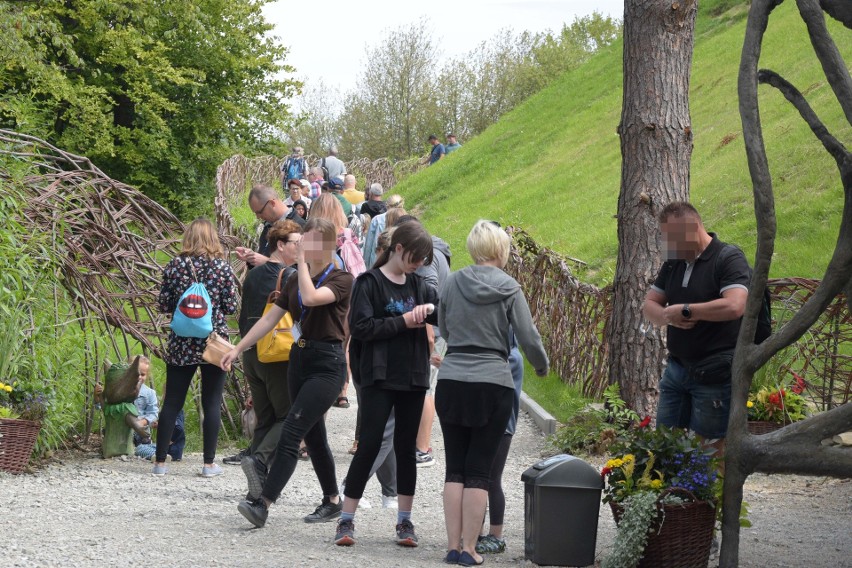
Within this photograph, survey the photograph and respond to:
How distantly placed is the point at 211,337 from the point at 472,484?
3.10 meters

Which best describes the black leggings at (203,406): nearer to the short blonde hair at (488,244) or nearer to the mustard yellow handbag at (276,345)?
the mustard yellow handbag at (276,345)

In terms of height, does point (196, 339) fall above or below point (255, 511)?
above

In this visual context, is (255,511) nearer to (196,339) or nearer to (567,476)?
(567,476)

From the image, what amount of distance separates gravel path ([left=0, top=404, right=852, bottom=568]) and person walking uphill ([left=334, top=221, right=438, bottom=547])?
318 mm

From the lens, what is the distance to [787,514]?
22.1 ft

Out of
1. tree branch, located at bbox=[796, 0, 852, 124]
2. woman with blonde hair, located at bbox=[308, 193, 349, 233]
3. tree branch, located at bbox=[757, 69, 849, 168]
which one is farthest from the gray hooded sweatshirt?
woman with blonde hair, located at bbox=[308, 193, 349, 233]

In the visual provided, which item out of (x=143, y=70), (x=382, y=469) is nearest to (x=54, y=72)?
(x=143, y=70)

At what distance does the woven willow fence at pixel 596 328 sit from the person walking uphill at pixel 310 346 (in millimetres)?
3991

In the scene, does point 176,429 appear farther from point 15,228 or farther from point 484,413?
point 484,413

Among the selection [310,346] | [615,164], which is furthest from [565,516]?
[615,164]

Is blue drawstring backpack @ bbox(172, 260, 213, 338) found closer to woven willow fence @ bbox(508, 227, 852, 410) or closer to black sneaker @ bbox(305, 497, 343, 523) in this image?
black sneaker @ bbox(305, 497, 343, 523)

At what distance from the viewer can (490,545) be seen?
18.6 feet

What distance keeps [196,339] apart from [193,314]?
0.64 feet

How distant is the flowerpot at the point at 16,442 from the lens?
737 cm
